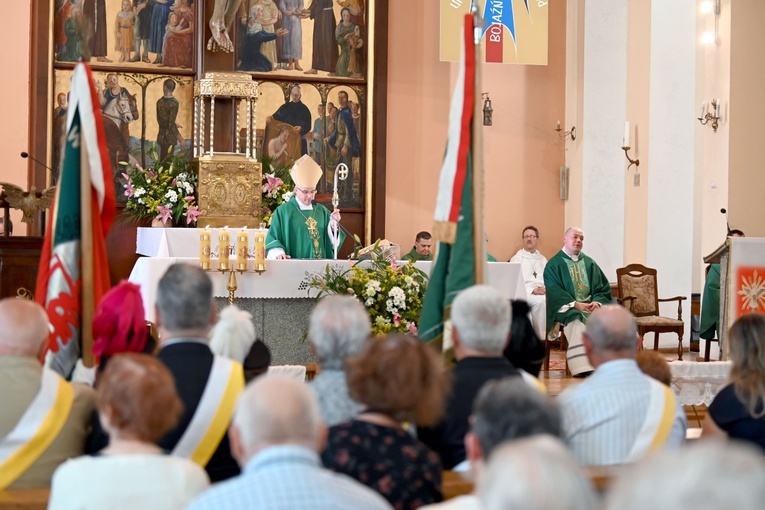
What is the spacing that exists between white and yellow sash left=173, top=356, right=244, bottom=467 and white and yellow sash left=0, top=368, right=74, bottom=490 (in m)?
0.40

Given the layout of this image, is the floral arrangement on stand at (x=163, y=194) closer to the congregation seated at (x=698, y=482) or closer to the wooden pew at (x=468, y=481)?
the wooden pew at (x=468, y=481)

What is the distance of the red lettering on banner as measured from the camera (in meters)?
12.6

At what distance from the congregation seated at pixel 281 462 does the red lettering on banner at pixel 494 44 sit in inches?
415

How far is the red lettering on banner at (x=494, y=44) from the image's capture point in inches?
495

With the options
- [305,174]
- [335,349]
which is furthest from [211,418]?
[305,174]

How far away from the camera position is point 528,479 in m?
1.61

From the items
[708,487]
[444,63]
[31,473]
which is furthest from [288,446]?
[444,63]

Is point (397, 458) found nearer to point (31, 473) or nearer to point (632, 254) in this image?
point (31, 473)

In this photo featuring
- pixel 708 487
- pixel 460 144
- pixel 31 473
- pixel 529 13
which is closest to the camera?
pixel 708 487

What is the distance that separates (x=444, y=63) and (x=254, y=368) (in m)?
10.2

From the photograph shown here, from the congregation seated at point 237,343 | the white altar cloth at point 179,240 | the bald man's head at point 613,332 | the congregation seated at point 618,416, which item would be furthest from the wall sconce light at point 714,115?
the congregation seated at point 237,343

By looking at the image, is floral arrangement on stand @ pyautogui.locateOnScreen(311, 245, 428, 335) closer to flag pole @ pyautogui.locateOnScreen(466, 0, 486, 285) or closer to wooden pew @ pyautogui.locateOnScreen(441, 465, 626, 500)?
flag pole @ pyautogui.locateOnScreen(466, 0, 486, 285)

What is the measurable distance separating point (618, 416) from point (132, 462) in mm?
1747

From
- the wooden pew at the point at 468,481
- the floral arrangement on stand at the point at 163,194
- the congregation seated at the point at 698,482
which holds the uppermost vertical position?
the floral arrangement on stand at the point at 163,194
